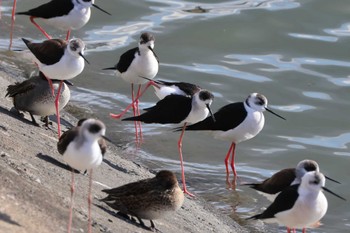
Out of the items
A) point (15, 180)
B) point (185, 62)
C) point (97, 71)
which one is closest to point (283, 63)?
point (185, 62)

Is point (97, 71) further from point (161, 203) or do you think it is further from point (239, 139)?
point (161, 203)

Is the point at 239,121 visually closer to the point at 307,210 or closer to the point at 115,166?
the point at 115,166

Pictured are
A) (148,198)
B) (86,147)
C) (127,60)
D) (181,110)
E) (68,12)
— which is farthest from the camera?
(68,12)

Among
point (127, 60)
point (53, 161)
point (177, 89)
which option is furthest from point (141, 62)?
point (53, 161)

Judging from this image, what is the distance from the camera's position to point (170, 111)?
9742 mm

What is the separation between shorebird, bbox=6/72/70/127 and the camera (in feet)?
29.8

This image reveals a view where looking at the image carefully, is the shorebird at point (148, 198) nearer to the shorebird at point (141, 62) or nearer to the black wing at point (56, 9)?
the shorebird at point (141, 62)

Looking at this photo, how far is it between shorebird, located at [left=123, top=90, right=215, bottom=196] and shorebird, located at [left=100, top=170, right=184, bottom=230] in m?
2.26

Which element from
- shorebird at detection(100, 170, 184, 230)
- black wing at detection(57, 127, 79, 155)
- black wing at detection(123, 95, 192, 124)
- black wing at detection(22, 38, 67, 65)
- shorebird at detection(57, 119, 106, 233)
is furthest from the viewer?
black wing at detection(123, 95, 192, 124)

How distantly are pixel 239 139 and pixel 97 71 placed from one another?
4192 millimetres

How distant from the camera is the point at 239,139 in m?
10.3

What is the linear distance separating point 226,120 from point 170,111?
733 mm

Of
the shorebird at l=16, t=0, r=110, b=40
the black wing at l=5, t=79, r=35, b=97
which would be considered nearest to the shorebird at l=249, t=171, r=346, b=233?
the black wing at l=5, t=79, r=35, b=97

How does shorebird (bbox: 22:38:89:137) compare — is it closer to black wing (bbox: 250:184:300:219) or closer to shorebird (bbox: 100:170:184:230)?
shorebird (bbox: 100:170:184:230)
